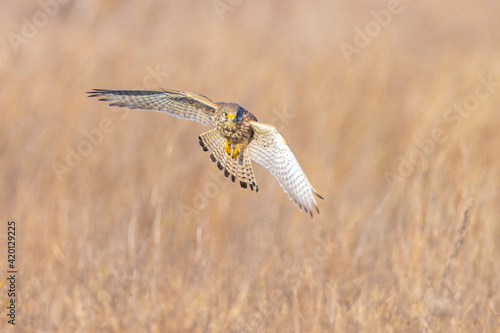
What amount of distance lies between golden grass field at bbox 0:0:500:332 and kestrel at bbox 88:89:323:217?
1.66m

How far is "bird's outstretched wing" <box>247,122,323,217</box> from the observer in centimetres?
264

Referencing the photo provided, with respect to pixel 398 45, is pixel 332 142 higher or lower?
lower

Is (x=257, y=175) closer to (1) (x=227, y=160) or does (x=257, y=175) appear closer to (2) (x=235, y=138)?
(1) (x=227, y=160)

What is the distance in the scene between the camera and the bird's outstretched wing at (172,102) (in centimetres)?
272

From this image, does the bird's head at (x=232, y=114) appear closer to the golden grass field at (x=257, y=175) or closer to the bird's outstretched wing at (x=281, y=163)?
the bird's outstretched wing at (x=281, y=163)

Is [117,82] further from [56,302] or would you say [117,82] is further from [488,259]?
[488,259]

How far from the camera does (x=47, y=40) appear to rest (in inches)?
299

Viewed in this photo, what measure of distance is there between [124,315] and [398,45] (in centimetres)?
526

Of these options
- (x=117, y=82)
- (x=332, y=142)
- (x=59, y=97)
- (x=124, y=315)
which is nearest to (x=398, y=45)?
(x=332, y=142)

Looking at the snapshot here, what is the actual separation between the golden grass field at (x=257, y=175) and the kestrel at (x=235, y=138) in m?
1.66

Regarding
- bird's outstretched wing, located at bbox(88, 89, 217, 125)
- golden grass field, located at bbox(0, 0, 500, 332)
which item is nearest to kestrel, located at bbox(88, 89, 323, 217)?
bird's outstretched wing, located at bbox(88, 89, 217, 125)

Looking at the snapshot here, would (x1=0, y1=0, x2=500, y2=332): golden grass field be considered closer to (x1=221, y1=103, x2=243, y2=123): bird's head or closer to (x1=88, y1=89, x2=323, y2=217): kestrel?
(x1=88, y1=89, x2=323, y2=217): kestrel

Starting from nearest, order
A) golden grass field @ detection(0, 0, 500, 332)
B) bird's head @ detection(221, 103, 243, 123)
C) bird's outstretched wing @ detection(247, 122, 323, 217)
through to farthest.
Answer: bird's head @ detection(221, 103, 243, 123) → bird's outstretched wing @ detection(247, 122, 323, 217) → golden grass field @ detection(0, 0, 500, 332)

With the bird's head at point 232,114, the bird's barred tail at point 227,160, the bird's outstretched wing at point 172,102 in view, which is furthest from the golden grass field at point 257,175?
the bird's head at point 232,114
